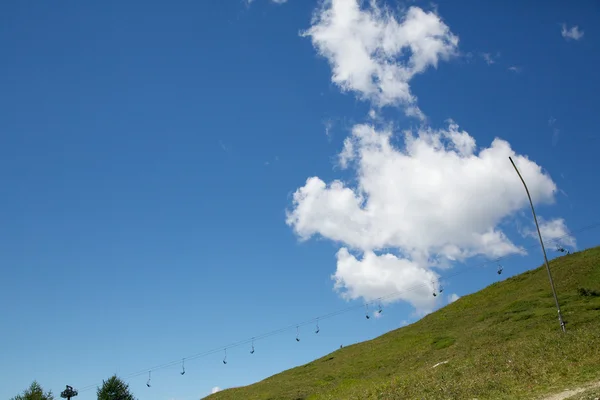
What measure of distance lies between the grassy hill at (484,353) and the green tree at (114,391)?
2787 cm

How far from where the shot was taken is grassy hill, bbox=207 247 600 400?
34.3 m

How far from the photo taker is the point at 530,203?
47625 millimetres

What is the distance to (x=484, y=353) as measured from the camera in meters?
47.1

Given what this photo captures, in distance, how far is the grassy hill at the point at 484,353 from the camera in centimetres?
3434

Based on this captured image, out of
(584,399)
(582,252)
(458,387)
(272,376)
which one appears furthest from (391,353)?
(584,399)

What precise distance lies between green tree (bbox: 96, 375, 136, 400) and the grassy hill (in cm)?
2787

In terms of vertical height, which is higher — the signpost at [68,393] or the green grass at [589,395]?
the signpost at [68,393]

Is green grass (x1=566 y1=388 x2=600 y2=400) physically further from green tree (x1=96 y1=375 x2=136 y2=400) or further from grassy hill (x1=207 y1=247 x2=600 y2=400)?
green tree (x1=96 y1=375 x2=136 y2=400)

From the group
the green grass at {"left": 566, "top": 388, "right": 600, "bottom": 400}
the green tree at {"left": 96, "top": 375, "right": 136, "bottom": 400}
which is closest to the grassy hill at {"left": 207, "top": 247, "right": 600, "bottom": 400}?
the green grass at {"left": 566, "top": 388, "right": 600, "bottom": 400}

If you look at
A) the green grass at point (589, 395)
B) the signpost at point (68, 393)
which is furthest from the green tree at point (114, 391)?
the green grass at point (589, 395)

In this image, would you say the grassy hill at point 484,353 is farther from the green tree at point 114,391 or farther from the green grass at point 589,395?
the green tree at point 114,391

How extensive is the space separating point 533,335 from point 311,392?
31.5 m

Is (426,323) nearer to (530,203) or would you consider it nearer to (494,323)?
(494,323)

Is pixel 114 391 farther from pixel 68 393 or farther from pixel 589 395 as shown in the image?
pixel 589 395
